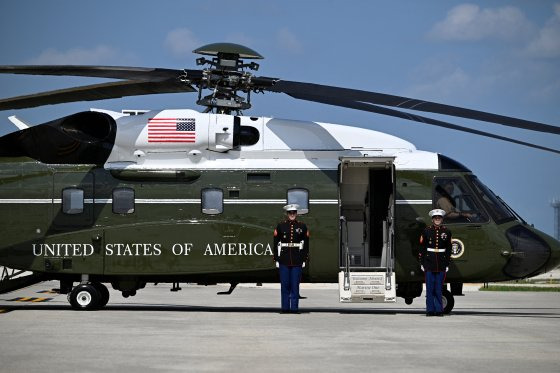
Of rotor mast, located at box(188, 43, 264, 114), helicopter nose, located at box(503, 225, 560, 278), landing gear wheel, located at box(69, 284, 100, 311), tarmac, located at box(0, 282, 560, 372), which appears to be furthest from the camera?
landing gear wheel, located at box(69, 284, 100, 311)

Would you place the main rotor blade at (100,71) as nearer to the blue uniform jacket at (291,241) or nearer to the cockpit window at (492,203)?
the blue uniform jacket at (291,241)

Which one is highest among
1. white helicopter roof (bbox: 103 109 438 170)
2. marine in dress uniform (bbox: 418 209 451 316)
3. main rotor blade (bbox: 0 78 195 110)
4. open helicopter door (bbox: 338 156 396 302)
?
main rotor blade (bbox: 0 78 195 110)

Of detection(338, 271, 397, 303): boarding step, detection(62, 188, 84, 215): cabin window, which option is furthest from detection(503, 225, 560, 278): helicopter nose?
detection(62, 188, 84, 215): cabin window

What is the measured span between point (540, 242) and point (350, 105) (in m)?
4.39

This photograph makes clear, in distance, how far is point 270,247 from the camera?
712 inches

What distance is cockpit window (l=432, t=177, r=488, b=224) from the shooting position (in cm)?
1819

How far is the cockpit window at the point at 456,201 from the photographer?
59.7ft

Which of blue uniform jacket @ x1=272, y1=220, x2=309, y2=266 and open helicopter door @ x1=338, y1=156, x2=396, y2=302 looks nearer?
blue uniform jacket @ x1=272, y1=220, x2=309, y2=266

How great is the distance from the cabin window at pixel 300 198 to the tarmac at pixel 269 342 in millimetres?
1969

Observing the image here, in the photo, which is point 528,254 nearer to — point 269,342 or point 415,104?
point 415,104

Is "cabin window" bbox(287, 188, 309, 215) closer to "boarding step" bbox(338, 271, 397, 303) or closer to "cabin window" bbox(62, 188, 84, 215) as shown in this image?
"boarding step" bbox(338, 271, 397, 303)

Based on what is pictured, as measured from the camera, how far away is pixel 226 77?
16469mm

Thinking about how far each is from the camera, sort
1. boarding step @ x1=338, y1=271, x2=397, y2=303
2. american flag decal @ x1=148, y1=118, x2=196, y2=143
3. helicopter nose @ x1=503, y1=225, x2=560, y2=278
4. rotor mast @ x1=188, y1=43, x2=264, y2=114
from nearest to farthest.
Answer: rotor mast @ x1=188, y1=43, x2=264, y2=114 < boarding step @ x1=338, y1=271, x2=397, y2=303 < helicopter nose @ x1=503, y1=225, x2=560, y2=278 < american flag decal @ x1=148, y1=118, x2=196, y2=143

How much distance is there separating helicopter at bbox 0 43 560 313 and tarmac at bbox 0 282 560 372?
0.91 meters
